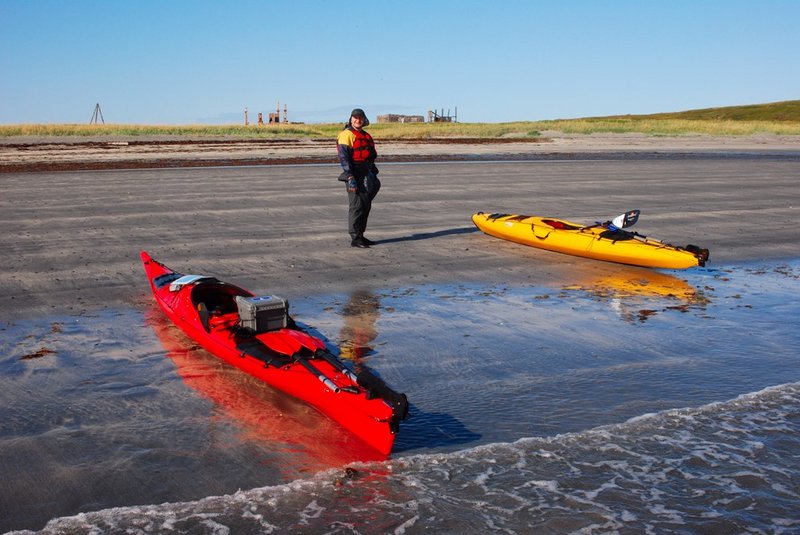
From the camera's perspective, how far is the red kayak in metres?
5.54

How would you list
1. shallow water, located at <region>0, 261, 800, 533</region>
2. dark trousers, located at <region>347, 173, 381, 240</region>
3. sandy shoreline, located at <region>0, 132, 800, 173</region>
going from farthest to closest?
1. sandy shoreline, located at <region>0, 132, 800, 173</region>
2. dark trousers, located at <region>347, 173, 381, 240</region>
3. shallow water, located at <region>0, 261, 800, 533</region>

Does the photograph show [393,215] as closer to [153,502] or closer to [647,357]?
[647,357]

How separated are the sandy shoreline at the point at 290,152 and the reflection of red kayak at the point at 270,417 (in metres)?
19.8

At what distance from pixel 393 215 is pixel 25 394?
32.7 ft

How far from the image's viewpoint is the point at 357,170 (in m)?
12.3

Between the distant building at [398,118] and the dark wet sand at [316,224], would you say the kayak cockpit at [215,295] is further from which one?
the distant building at [398,118]

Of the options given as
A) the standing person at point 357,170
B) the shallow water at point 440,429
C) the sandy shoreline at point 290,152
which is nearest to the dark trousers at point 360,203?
the standing person at point 357,170

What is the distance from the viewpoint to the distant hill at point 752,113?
95.3 meters

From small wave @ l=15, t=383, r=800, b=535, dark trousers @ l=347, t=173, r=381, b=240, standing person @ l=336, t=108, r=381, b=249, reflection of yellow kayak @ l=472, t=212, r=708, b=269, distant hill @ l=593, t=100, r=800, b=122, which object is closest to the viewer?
small wave @ l=15, t=383, r=800, b=535

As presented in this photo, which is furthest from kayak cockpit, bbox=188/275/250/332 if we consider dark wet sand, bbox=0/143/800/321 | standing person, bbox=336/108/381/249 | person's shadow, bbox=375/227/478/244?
person's shadow, bbox=375/227/478/244

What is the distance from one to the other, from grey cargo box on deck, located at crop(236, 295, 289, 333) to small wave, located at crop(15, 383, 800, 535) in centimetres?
205

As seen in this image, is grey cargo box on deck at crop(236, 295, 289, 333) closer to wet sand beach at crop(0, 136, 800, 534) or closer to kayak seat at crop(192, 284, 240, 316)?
wet sand beach at crop(0, 136, 800, 534)

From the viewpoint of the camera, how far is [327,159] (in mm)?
31484

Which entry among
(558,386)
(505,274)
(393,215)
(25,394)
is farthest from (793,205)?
(25,394)
